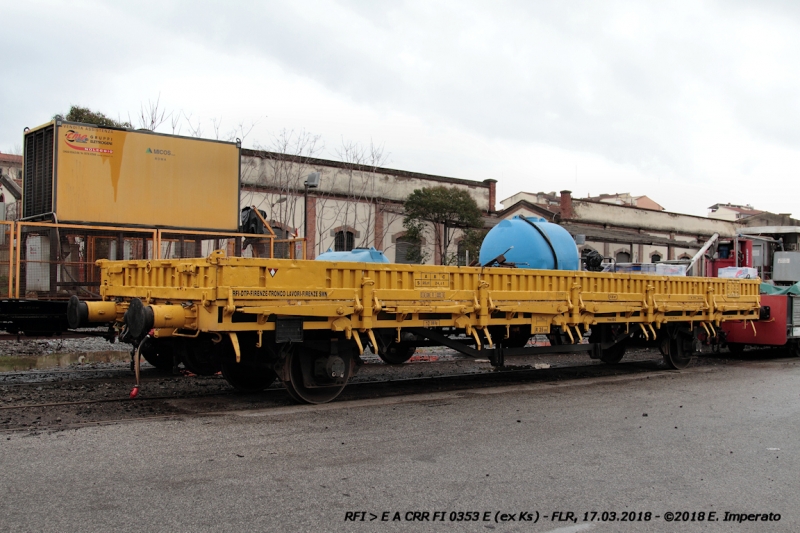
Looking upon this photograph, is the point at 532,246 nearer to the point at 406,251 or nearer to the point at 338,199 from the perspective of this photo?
the point at 338,199

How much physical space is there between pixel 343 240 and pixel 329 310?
2025 cm

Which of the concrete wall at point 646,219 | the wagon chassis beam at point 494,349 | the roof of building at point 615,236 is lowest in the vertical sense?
the wagon chassis beam at point 494,349

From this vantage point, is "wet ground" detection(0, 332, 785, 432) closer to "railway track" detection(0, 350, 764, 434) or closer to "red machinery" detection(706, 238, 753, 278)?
"railway track" detection(0, 350, 764, 434)

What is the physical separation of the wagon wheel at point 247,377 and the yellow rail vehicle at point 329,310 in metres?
0.02

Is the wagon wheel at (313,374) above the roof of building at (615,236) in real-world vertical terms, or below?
below

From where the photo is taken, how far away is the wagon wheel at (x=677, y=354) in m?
13.4

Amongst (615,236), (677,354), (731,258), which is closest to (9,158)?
(615,236)

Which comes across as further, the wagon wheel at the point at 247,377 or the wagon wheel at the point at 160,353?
the wagon wheel at the point at 247,377

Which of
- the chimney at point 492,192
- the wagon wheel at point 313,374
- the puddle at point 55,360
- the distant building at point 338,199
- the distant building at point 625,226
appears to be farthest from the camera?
the distant building at point 625,226

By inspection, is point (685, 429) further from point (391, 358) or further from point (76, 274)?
point (76, 274)

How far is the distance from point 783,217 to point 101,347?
36.4 meters

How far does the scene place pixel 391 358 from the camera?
12.3 metres

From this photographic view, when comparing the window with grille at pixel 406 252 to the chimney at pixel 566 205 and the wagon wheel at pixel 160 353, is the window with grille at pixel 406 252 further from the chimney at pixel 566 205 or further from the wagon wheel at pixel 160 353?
the wagon wheel at pixel 160 353

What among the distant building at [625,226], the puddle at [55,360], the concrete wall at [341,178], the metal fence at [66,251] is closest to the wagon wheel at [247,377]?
the metal fence at [66,251]
